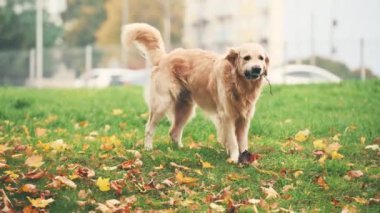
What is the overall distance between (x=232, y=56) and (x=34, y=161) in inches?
98.6

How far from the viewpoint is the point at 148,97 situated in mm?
8992

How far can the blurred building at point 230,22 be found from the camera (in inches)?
2219

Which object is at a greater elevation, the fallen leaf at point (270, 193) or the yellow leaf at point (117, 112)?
the fallen leaf at point (270, 193)

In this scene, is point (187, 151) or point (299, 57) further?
point (299, 57)

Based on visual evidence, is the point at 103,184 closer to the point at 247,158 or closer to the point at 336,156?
the point at 247,158

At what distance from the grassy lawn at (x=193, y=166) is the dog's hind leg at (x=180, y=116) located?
7.5 inches

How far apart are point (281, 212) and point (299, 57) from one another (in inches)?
874

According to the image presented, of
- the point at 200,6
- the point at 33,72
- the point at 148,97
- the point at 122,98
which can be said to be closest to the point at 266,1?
the point at 200,6

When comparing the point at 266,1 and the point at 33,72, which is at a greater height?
the point at 266,1

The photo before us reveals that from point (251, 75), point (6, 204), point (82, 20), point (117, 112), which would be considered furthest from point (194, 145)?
point (82, 20)

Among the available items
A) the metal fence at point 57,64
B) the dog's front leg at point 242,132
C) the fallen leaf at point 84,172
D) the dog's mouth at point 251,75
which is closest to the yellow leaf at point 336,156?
the dog's front leg at point 242,132

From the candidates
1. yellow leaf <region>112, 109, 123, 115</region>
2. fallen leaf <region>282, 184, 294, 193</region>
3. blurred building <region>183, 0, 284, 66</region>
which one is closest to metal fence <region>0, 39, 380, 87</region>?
blurred building <region>183, 0, 284, 66</region>

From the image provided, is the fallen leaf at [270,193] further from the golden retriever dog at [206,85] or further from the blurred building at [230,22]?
the blurred building at [230,22]

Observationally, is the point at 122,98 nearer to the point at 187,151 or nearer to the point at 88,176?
the point at 187,151
